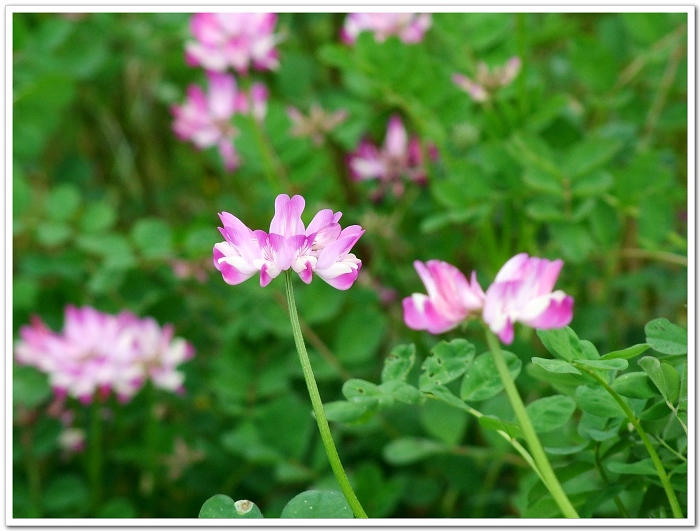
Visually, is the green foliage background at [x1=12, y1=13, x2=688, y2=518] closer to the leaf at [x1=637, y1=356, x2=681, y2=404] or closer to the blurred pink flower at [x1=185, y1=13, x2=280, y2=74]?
the blurred pink flower at [x1=185, y1=13, x2=280, y2=74]

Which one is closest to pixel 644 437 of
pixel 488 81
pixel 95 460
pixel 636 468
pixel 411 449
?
pixel 636 468

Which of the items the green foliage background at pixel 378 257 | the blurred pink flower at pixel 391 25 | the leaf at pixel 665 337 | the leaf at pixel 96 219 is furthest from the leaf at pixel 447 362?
the leaf at pixel 96 219

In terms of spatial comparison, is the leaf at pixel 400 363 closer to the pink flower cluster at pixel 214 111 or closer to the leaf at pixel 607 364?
the leaf at pixel 607 364

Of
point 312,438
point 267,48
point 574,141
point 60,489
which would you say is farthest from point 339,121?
point 60,489

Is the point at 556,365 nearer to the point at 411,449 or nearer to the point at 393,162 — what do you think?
the point at 411,449

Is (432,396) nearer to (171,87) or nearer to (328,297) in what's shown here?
(328,297)

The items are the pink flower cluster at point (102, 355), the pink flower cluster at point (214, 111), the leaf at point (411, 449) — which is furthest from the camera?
the pink flower cluster at point (214, 111)

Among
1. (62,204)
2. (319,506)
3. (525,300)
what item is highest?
(62,204)
